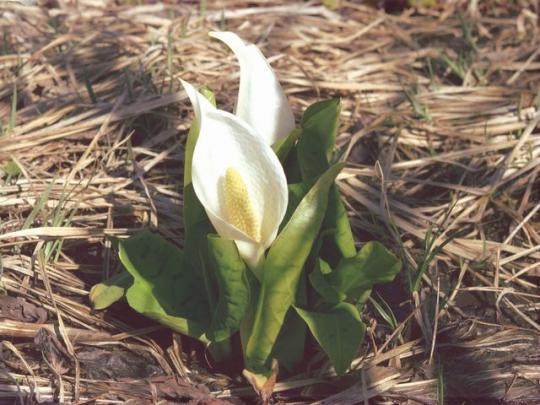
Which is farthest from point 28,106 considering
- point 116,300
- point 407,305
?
point 407,305

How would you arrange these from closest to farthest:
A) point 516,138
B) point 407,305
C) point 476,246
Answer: point 407,305 < point 476,246 < point 516,138

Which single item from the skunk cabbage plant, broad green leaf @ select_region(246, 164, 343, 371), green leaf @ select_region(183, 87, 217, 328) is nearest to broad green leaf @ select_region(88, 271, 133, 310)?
the skunk cabbage plant

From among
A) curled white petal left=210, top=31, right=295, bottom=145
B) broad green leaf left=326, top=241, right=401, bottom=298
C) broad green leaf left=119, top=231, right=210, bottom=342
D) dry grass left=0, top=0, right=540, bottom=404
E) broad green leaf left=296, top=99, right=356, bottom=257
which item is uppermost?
curled white petal left=210, top=31, right=295, bottom=145

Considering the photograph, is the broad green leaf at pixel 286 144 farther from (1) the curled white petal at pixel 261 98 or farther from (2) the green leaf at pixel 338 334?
(2) the green leaf at pixel 338 334

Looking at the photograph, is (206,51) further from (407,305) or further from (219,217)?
(219,217)

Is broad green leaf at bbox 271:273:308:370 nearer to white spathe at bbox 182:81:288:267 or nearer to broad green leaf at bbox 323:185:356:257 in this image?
broad green leaf at bbox 323:185:356:257

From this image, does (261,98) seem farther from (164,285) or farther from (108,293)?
(108,293)

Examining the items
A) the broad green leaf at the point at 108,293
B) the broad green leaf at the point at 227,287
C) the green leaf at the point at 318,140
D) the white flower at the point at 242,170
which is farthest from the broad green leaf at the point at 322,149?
the broad green leaf at the point at 108,293
